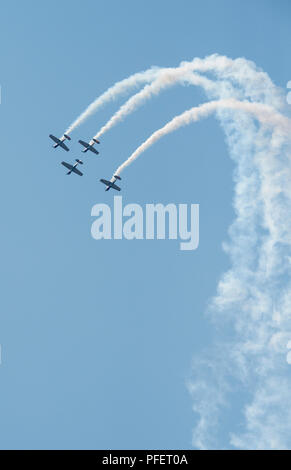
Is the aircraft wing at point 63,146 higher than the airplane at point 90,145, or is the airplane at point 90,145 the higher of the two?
the aircraft wing at point 63,146

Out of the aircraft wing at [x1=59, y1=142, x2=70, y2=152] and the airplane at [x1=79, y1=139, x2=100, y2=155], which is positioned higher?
the aircraft wing at [x1=59, y1=142, x2=70, y2=152]

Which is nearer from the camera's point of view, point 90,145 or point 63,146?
point 90,145

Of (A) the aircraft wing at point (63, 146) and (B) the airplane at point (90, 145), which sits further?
(A) the aircraft wing at point (63, 146)

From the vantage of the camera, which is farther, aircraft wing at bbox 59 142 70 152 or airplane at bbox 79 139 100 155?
aircraft wing at bbox 59 142 70 152

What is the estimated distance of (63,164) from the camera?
344 ft
